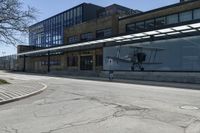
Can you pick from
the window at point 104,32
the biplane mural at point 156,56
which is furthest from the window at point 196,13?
the window at point 104,32

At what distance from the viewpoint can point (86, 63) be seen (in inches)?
1911

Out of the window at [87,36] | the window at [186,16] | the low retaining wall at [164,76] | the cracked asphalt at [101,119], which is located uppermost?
the window at [186,16]

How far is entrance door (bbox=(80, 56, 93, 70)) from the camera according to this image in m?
47.1

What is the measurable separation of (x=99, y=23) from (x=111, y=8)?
5114 mm

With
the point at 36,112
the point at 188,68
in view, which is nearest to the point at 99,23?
the point at 188,68

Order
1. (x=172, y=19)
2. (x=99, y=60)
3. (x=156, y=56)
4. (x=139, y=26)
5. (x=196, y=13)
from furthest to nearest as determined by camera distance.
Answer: (x=99, y=60), (x=139, y=26), (x=172, y=19), (x=196, y=13), (x=156, y=56)

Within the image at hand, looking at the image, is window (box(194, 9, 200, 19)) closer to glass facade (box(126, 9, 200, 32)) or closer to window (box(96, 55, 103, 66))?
glass facade (box(126, 9, 200, 32))

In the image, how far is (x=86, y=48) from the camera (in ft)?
156

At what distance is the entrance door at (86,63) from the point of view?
4709cm

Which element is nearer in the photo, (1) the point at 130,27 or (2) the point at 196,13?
(2) the point at 196,13

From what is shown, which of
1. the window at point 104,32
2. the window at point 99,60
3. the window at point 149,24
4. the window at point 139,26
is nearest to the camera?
the window at point 149,24

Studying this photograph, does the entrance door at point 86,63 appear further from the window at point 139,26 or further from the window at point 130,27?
the window at point 139,26

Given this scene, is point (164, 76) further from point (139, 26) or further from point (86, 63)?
point (86, 63)

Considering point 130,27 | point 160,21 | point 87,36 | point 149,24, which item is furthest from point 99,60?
point 160,21
